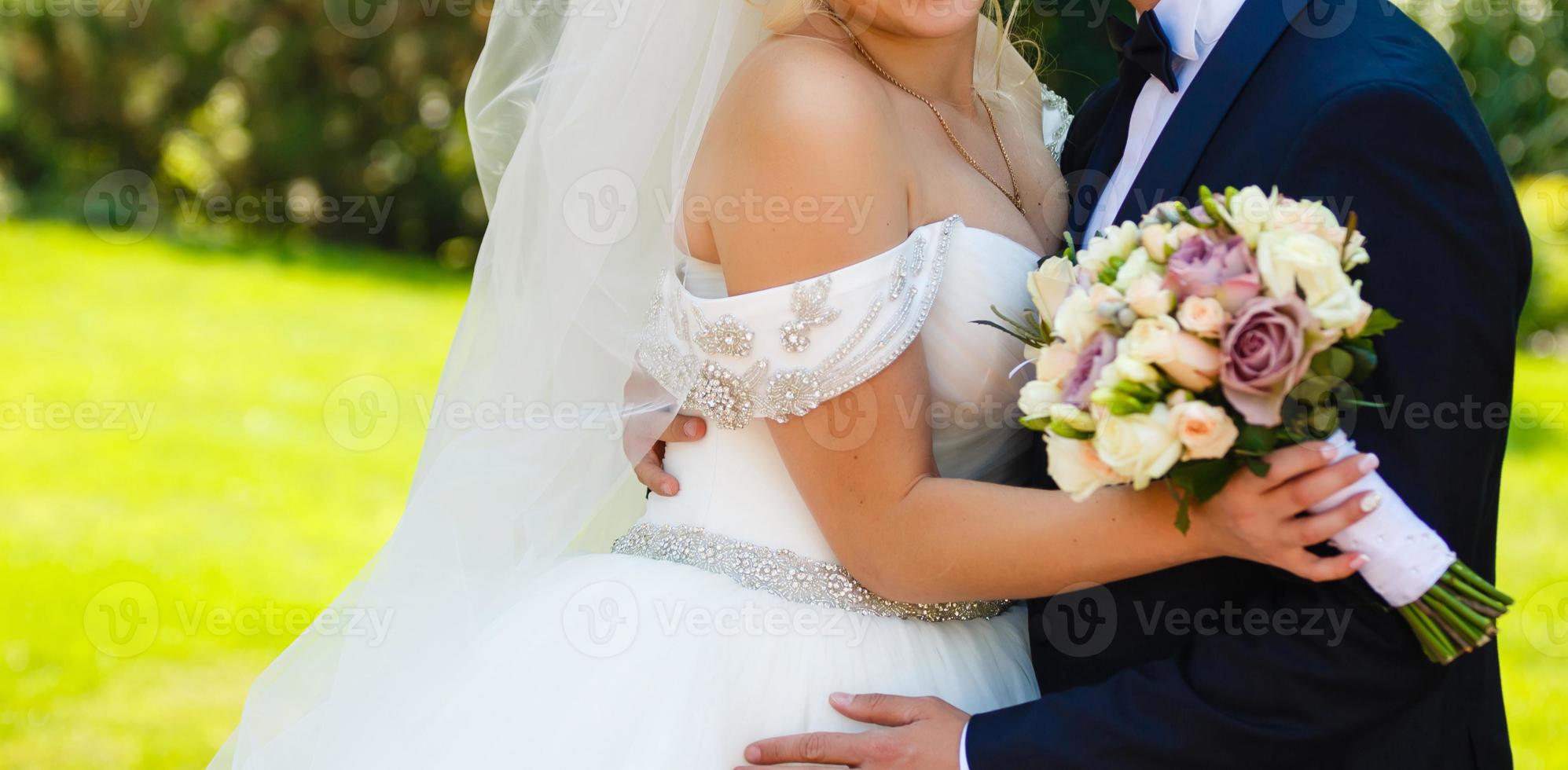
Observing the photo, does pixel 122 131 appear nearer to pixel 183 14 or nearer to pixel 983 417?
pixel 183 14

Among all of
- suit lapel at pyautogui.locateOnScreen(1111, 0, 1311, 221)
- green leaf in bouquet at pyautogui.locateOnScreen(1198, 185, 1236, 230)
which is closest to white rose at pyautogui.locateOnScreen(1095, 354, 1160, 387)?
green leaf in bouquet at pyautogui.locateOnScreen(1198, 185, 1236, 230)

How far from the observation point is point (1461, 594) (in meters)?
1.84

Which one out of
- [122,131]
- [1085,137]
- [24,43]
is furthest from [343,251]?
[1085,137]

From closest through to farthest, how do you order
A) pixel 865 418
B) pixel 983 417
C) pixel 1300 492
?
pixel 1300 492 < pixel 865 418 < pixel 983 417

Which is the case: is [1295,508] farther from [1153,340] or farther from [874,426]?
[874,426]

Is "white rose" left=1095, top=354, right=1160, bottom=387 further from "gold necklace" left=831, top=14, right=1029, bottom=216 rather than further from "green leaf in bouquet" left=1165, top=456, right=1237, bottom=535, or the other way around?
"gold necklace" left=831, top=14, right=1029, bottom=216

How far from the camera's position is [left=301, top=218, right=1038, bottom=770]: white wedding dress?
87.9 inches

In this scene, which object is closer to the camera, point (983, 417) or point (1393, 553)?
point (1393, 553)

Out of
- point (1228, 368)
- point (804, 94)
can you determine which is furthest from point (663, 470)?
point (1228, 368)

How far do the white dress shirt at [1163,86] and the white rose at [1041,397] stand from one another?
1.67ft

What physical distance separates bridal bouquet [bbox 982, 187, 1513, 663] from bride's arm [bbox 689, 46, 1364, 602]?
0.28m

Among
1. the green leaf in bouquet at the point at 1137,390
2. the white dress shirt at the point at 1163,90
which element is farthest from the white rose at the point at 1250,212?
the white dress shirt at the point at 1163,90

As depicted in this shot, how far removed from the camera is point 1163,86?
2414mm

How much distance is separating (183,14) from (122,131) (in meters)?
1.36
